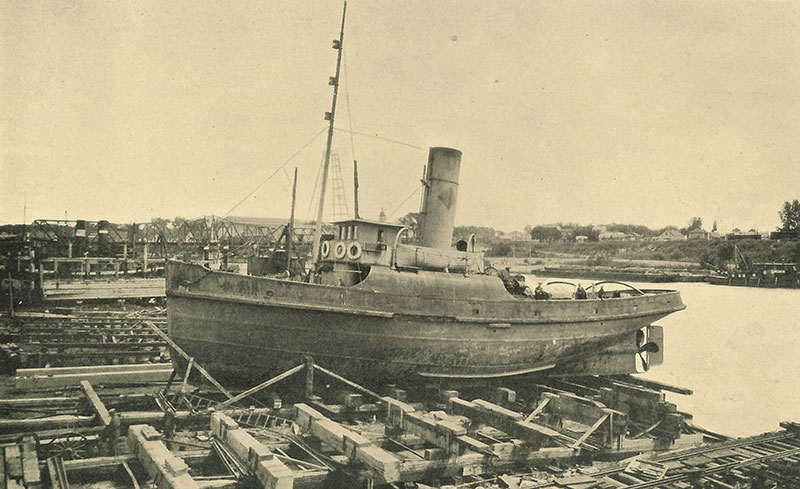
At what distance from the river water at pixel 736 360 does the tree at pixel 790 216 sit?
21.7 feet

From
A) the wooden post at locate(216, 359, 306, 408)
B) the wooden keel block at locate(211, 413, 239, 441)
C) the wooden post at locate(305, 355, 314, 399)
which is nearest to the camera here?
the wooden keel block at locate(211, 413, 239, 441)

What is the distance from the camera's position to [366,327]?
10.7 m

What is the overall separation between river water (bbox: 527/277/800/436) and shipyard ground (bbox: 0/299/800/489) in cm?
415

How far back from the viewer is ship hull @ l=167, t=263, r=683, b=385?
993 centimetres

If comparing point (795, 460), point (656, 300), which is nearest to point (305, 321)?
point (795, 460)

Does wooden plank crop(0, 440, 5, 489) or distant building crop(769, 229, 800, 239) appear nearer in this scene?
wooden plank crop(0, 440, 5, 489)

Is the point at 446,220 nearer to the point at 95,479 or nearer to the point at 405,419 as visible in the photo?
the point at 405,419

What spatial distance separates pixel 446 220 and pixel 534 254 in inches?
2447

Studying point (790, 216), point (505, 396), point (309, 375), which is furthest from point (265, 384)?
point (790, 216)

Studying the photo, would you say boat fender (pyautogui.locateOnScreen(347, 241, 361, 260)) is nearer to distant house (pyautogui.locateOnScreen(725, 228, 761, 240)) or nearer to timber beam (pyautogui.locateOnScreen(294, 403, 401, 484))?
timber beam (pyautogui.locateOnScreen(294, 403, 401, 484))

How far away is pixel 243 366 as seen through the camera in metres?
10.0

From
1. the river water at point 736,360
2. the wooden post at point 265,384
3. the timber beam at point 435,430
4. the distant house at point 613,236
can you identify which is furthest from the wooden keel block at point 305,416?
the distant house at point 613,236

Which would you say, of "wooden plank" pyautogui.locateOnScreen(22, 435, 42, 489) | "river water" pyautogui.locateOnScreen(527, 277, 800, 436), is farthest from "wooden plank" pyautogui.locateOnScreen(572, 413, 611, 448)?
"wooden plank" pyautogui.locateOnScreen(22, 435, 42, 489)

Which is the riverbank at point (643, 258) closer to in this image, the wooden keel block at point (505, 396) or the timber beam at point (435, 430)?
the wooden keel block at point (505, 396)
